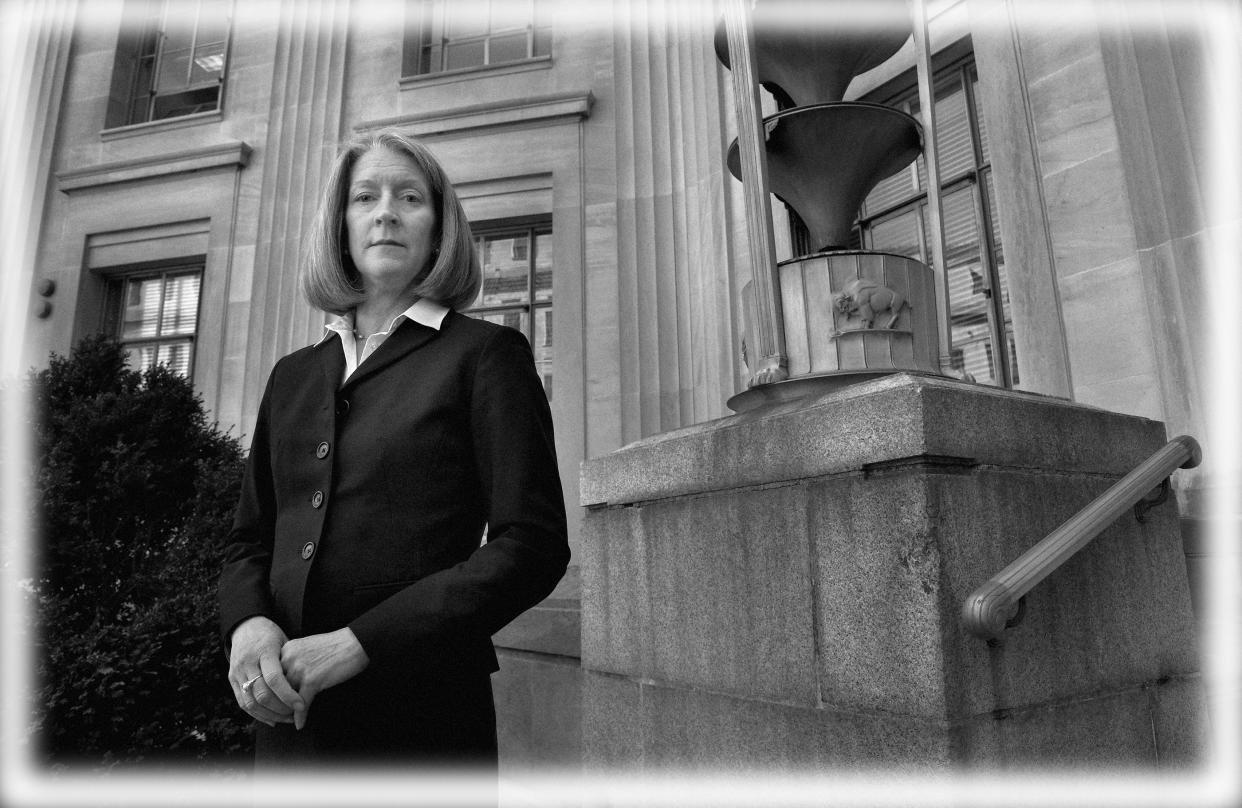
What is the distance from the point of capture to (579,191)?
33.6 feet

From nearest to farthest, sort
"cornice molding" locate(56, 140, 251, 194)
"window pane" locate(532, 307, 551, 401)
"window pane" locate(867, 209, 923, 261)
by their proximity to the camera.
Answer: "window pane" locate(867, 209, 923, 261)
"window pane" locate(532, 307, 551, 401)
"cornice molding" locate(56, 140, 251, 194)

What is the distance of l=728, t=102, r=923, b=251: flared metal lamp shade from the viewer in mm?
3754

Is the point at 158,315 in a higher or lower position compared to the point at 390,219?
higher

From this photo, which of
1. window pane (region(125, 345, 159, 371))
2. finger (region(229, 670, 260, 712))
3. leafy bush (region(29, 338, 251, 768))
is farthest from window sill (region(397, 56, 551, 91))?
finger (region(229, 670, 260, 712))

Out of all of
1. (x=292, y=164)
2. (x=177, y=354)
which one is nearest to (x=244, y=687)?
(x=292, y=164)

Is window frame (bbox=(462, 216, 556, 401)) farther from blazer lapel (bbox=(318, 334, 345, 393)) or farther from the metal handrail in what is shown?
blazer lapel (bbox=(318, 334, 345, 393))

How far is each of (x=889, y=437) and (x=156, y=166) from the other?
12.1m

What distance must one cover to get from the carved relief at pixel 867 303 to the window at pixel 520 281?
721 cm

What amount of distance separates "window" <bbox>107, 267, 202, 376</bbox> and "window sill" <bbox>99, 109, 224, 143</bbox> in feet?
6.78

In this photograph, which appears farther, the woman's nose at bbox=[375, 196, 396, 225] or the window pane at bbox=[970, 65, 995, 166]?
the window pane at bbox=[970, 65, 995, 166]

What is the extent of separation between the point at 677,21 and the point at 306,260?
9.35 meters

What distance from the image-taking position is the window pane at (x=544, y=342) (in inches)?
409

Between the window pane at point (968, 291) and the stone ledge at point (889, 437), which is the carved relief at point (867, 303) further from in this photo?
the window pane at point (968, 291)

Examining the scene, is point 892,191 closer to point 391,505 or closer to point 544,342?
point 544,342
